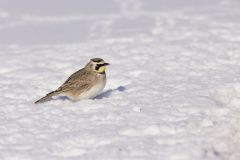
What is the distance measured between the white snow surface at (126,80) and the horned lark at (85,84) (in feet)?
0.36

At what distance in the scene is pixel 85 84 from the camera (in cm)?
782

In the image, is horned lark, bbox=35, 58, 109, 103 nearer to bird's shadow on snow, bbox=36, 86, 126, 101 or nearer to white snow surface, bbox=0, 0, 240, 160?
white snow surface, bbox=0, 0, 240, 160

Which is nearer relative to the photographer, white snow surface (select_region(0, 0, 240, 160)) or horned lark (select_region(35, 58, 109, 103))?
white snow surface (select_region(0, 0, 240, 160))

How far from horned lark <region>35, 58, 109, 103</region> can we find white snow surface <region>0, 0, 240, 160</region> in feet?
0.36

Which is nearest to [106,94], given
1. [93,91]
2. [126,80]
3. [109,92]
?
[109,92]

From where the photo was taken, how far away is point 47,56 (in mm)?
10859

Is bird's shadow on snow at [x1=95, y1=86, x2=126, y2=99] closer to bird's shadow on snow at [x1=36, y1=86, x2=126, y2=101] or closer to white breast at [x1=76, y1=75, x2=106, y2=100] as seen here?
bird's shadow on snow at [x1=36, y1=86, x2=126, y2=101]

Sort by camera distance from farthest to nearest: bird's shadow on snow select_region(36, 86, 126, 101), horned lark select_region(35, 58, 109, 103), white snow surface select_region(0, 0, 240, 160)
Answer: bird's shadow on snow select_region(36, 86, 126, 101) → horned lark select_region(35, 58, 109, 103) → white snow surface select_region(0, 0, 240, 160)

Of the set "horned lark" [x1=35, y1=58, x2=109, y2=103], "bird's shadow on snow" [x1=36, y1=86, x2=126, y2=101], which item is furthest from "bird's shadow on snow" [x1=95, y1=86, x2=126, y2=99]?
"horned lark" [x1=35, y1=58, x2=109, y2=103]

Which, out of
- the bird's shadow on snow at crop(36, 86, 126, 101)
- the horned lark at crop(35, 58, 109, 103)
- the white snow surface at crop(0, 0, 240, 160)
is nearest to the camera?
the white snow surface at crop(0, 0, 240, 160)

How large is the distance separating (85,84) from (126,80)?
1.36 meters

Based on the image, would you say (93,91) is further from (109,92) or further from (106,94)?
(109,92)

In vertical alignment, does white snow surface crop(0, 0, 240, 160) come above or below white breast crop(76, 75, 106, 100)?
below

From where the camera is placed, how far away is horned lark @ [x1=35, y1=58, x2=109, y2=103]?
7.81m
